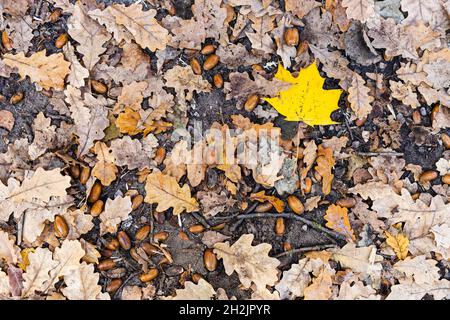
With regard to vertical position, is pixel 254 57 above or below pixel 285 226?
above

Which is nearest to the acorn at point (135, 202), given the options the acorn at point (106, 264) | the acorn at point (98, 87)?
the acorn at point (106, 264)

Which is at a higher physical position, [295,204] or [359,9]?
[359,9]

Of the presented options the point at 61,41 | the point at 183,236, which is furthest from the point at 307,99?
the point at 61,41

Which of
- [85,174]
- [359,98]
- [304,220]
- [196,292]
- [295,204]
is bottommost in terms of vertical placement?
[196,292]

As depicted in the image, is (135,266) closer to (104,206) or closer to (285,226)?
(104,206)

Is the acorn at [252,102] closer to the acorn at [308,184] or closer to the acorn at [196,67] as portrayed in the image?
the acorn at [196,67]

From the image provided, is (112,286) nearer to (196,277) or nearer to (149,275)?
(149,275)
